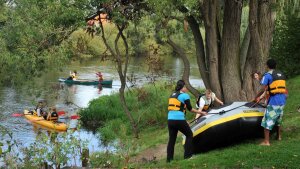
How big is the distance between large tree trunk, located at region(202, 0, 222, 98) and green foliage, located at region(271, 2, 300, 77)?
6.97m

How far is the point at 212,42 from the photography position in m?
13.1

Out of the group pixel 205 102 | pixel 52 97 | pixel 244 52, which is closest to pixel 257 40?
pixel 244 52

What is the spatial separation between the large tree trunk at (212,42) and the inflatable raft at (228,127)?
402 centimetres

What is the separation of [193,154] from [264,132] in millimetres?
1517

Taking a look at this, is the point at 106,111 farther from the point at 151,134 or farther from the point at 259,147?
the point at 259,147

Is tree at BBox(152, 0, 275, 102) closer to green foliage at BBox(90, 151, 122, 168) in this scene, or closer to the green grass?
the green grass

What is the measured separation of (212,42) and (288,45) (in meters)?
7.56

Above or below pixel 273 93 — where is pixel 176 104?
below

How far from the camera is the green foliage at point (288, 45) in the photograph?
1886 cm

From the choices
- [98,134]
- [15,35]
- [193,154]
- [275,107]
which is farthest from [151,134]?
[275,107]

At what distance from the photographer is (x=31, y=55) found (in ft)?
44.3

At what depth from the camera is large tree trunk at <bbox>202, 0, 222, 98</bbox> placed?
510 inches

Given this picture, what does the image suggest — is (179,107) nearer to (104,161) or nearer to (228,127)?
(228,127)

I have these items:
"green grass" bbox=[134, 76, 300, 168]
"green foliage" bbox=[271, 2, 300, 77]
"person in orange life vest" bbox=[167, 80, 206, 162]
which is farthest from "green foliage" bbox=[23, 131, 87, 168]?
"green foliage" bbox=[271, 2, 300, 77]
